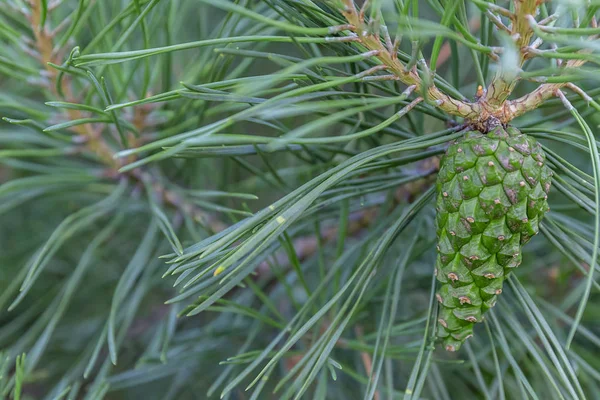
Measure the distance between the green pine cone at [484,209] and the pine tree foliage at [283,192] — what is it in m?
0.04

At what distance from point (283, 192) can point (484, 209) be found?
36cm

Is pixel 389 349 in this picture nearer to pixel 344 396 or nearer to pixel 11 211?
pixel 344 396

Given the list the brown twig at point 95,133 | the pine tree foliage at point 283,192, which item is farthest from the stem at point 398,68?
the brown twig at point 95,133

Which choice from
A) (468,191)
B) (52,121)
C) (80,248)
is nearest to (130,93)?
(52,121)

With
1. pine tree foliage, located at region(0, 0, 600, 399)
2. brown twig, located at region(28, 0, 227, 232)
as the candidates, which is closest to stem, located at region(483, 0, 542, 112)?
pine tree foliage, located at region(0, 0, 600, 399)

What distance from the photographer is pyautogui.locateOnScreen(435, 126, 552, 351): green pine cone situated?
430 millimetres

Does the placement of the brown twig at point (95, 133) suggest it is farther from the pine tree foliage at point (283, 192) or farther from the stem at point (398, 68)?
the stem at point (398, 68)

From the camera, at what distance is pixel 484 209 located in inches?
17.0

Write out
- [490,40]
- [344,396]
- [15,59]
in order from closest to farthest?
[490,40] → [15,59] → [344,396]

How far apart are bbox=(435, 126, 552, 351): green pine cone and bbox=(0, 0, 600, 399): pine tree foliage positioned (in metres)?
0.04

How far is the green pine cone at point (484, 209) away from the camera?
430 millimetres

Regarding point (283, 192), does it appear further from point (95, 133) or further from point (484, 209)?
point (484, 209)

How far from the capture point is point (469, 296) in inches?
18.1

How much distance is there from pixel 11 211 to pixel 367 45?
0.75 m
